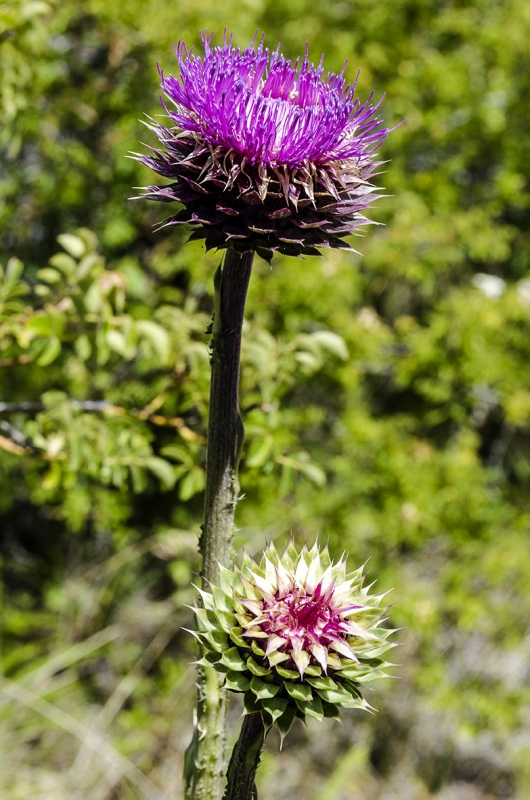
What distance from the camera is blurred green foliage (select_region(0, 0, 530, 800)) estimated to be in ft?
13.0

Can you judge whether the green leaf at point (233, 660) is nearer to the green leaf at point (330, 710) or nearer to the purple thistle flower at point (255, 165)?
the green leaf at point (330, 710)

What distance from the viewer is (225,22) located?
3.85 m

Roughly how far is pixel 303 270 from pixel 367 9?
8.51ft

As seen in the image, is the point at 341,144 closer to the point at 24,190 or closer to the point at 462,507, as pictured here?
the point at 24,190

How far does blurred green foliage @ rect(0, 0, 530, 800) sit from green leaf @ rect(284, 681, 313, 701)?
1715 millimetres

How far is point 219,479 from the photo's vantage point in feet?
4.63

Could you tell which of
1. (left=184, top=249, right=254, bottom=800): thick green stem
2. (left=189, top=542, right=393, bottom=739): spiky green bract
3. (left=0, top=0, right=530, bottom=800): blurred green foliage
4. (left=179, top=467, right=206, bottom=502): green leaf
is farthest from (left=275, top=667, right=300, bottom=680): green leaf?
(left=0, top=0, right=530, bottom=800): blurred green foliage

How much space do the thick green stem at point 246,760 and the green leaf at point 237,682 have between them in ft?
0.26

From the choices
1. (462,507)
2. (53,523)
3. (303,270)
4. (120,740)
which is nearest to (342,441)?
(462,507)

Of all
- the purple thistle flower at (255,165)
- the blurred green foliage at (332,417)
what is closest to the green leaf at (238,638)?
the purple thistle flower at (255,165)

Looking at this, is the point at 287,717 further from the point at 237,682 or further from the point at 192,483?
the point at 192,483

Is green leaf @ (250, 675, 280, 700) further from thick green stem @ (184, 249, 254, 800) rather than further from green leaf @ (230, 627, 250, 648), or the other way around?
thick green stem @ (184, 249, 254, 800)

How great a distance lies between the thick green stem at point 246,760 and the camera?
129 cm

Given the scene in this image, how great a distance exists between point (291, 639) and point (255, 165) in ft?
2.75
